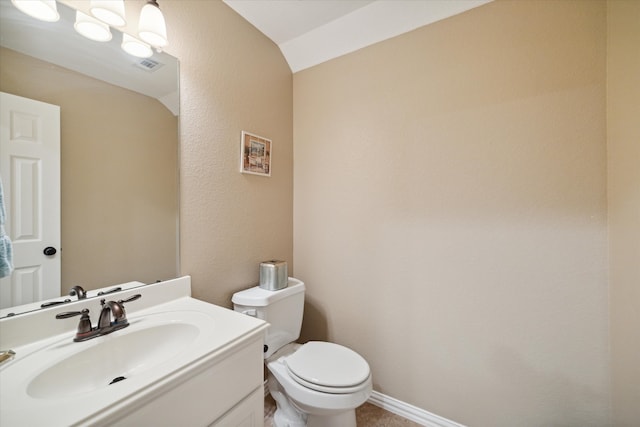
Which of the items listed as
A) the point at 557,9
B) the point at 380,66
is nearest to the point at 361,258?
the point at 380,66

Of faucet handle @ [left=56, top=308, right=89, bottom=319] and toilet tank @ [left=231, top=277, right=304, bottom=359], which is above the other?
faucet handle @ [left=56, top=308, right=89, bottom=319]

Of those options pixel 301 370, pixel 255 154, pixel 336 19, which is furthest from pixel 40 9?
pixel 301 370

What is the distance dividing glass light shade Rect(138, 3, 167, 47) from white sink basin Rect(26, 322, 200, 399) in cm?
115

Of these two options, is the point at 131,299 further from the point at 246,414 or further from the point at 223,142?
the point at 223,142

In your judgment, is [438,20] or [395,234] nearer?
[438,20]

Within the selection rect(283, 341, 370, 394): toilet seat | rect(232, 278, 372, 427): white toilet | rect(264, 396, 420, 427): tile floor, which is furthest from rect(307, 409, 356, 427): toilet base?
rect(264, 396, 420, 427): tile floor

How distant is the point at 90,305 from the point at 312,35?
6.09ft

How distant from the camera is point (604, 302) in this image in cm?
101

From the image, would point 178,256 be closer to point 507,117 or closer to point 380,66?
point 380,66

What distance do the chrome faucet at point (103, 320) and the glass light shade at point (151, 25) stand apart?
41.6 inches

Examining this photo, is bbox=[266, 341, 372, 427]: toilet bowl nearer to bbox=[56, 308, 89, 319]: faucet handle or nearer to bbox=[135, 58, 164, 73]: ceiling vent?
bbox=[56, 308, 89, 319]: faucet handle

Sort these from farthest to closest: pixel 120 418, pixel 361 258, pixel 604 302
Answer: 1. pixel 361 258
2. pixel 604 302
3. pixel 120 418

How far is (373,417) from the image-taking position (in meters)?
1.42

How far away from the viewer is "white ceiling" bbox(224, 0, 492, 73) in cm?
130
